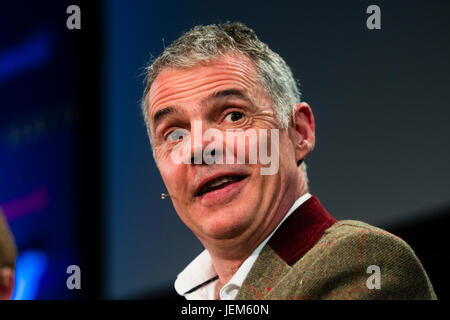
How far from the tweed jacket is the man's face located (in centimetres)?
19

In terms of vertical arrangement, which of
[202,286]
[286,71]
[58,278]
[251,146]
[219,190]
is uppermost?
[286,71]

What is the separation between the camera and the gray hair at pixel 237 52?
5.49 ft

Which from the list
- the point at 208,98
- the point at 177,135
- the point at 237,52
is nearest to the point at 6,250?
the point at 177,135

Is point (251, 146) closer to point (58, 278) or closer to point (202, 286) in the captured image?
point (202, 286)

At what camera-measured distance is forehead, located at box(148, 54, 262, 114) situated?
63.9 inches

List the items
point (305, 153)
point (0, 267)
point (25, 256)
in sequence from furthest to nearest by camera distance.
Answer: point (25, 256) < point (305, 153) < point (0, 267)

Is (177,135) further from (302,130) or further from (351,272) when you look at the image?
(351,272)

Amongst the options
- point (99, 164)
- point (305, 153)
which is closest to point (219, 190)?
point (305, 153)

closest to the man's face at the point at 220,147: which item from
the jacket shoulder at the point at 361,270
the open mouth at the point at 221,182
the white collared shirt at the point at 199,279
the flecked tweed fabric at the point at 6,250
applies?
the open mouth at the point at 221,182

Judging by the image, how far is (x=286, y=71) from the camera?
176cm

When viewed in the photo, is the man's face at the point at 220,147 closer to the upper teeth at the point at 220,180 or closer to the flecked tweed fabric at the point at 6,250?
the upper teeth at the point at 220,180

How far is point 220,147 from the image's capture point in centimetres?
154
